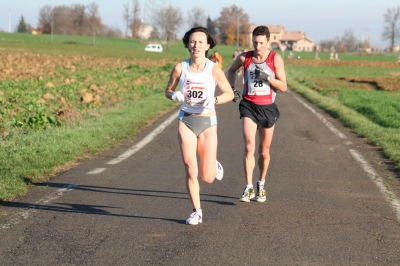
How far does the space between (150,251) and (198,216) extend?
1.11 meters

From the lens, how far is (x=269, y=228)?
6.73 meters

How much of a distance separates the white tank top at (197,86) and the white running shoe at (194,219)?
104 cm

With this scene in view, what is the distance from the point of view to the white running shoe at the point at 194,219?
675 centimetres

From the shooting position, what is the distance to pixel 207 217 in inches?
282

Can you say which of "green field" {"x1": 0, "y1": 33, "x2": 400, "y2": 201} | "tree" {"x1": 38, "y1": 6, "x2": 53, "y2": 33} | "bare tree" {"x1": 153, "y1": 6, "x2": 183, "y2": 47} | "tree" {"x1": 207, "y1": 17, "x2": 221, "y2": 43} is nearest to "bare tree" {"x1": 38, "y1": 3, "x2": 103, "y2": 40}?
"tree" {"x1": 38, "y1": 6, "x2": 53, "y2": 33}

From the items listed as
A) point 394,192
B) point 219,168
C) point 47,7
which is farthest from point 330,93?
point 47,7

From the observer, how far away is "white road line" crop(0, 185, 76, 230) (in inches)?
265

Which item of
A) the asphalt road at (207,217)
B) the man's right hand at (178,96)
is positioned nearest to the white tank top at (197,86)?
the man's right hand at (178,96)

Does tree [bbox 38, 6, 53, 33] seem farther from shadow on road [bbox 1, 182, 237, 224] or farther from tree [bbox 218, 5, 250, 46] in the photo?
shadow on road [bbox 1, 182, 237, 224]

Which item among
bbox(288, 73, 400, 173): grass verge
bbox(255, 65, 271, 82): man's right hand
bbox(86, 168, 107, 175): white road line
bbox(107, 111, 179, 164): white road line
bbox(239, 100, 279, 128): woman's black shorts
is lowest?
bbox(86, 168, 107, 175): white road line

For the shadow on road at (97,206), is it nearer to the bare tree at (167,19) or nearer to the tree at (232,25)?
the bare tree at (167,19)

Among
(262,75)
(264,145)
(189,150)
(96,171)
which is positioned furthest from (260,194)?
(96,171)

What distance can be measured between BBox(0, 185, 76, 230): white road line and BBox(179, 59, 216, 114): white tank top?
2.02m

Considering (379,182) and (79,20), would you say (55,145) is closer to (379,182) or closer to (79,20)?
(379,182)
